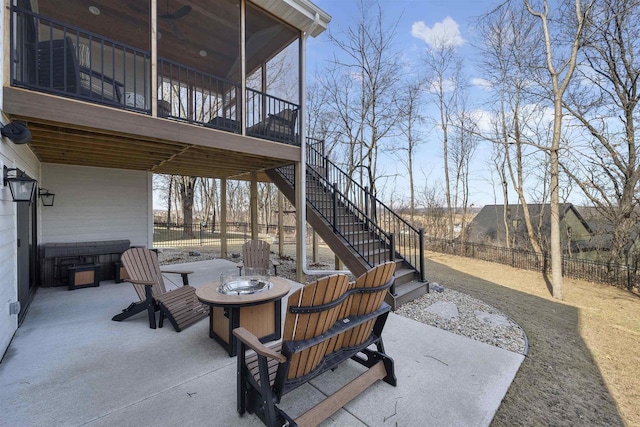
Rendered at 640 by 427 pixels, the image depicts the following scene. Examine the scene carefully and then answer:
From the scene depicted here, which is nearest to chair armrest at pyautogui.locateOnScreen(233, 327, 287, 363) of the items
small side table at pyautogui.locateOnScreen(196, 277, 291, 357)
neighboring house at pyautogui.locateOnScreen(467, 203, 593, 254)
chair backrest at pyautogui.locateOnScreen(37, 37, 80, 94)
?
small side table at pyautogui.locateOnScreen(196, 277, 291, 357)

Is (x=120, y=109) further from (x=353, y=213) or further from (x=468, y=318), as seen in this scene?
(x=468, y=318)

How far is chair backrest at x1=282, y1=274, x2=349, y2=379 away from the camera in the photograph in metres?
1.60

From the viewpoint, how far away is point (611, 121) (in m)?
7.55

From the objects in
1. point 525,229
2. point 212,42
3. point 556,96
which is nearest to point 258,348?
point 212,42

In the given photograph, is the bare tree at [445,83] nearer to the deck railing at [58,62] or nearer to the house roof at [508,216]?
the house roof at [508,216]

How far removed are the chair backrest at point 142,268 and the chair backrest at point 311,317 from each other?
2743mm

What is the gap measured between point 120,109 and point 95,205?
3817mm

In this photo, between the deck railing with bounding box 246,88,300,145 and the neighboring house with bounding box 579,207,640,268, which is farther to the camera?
the neighboring house with bounding box 579,207,640,268

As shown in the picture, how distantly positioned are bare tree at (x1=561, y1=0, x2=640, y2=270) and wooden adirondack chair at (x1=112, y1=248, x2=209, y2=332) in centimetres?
929

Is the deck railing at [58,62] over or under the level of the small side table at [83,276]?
over

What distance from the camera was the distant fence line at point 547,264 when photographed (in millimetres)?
6523

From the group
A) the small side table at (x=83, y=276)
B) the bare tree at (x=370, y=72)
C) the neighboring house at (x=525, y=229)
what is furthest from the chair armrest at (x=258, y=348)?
the neighboring house at (x=525, y=229)

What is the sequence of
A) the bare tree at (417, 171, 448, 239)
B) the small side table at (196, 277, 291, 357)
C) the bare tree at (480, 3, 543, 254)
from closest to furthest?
1. the small side table at (196, 277, 291, 357)
2. the bare tree at (480, 3, 543, 254)
3. the bare tree at (417, 171, 448, 239)

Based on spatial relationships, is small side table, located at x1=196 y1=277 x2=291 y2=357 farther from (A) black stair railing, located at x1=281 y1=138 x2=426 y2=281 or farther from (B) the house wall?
(A) black stair railing, located at x1=281 y1=138 x2=426 y2=281
